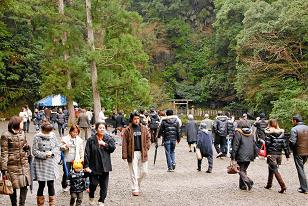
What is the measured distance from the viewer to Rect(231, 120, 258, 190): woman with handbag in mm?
9352

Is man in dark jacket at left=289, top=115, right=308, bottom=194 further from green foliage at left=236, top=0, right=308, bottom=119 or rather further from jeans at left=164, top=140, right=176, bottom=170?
green foliage at left=236, top=0, right=308, bottom=119

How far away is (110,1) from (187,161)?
8721 millimetres

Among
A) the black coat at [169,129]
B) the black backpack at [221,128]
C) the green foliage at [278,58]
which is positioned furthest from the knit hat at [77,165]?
the green foliage at [278,58]

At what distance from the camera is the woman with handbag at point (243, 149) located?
9.35 metres

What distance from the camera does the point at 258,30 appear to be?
27.2 metres

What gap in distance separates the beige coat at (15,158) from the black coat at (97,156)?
1.03 metres

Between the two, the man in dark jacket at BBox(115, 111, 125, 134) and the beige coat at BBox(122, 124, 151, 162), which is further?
the man in dark jacket at BBox(115, 111, 125, 134)

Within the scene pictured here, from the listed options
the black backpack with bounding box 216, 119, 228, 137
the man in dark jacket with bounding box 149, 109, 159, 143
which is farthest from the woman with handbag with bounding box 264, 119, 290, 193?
the man in dark jacket with bounding box 149, 109, 159, 143

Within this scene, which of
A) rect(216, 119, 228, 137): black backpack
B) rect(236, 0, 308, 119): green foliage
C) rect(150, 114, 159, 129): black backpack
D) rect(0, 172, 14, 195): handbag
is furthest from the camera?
rect(236, 0, 308, 119): green foliage

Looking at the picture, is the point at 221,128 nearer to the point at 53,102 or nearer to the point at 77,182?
the point at 77,182

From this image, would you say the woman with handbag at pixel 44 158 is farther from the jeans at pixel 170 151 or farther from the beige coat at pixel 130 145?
the jeans at pixel 170 151

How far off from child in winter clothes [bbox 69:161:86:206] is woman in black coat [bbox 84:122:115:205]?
0.42 feet

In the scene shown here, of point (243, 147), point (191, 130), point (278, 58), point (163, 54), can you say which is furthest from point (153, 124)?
point (163, 54)

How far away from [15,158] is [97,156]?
52.8 inches
